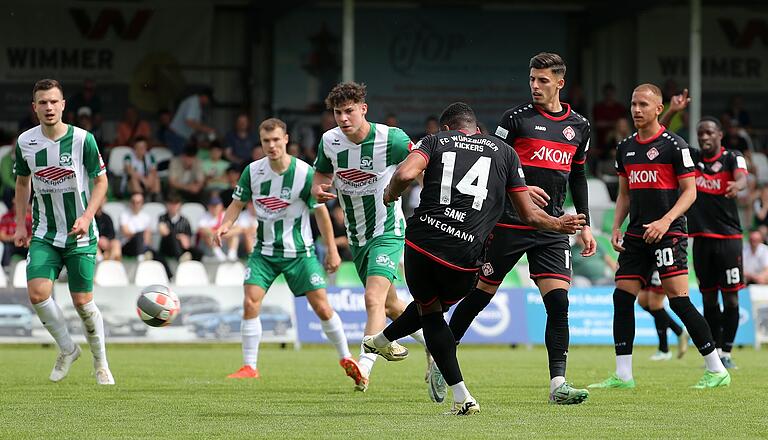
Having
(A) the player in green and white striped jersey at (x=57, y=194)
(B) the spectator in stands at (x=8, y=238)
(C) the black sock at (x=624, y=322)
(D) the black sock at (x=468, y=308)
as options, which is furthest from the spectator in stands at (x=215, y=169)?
(D) the black sock at (x=468, y=308)

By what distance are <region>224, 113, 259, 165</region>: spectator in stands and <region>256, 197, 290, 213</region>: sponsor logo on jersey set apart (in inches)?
447

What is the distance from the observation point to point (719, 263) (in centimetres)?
1339

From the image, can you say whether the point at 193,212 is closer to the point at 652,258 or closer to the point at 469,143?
the point at 652,258

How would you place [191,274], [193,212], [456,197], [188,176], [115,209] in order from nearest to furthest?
[456,197], [191,274], [115,209], [193,212], [188,176]

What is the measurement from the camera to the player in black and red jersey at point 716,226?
1325cm

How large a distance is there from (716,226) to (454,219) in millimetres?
6146

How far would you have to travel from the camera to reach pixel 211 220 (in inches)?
814

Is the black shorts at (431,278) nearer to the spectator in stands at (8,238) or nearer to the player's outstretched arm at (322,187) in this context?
the player's outstretched arm at (322,187)

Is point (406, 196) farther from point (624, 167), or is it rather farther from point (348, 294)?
point (624, 167)

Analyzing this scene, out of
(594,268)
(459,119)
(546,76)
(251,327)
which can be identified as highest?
(546,76)

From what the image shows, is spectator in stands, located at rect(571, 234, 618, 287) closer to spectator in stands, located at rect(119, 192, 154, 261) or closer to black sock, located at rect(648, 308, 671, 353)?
black sock, located at rect(648, 308, 671, 353)

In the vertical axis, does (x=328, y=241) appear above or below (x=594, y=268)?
above

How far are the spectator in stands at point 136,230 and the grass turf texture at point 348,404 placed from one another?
548 centimetres

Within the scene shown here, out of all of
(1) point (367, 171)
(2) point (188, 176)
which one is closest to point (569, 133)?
(1) point (367, 171)
